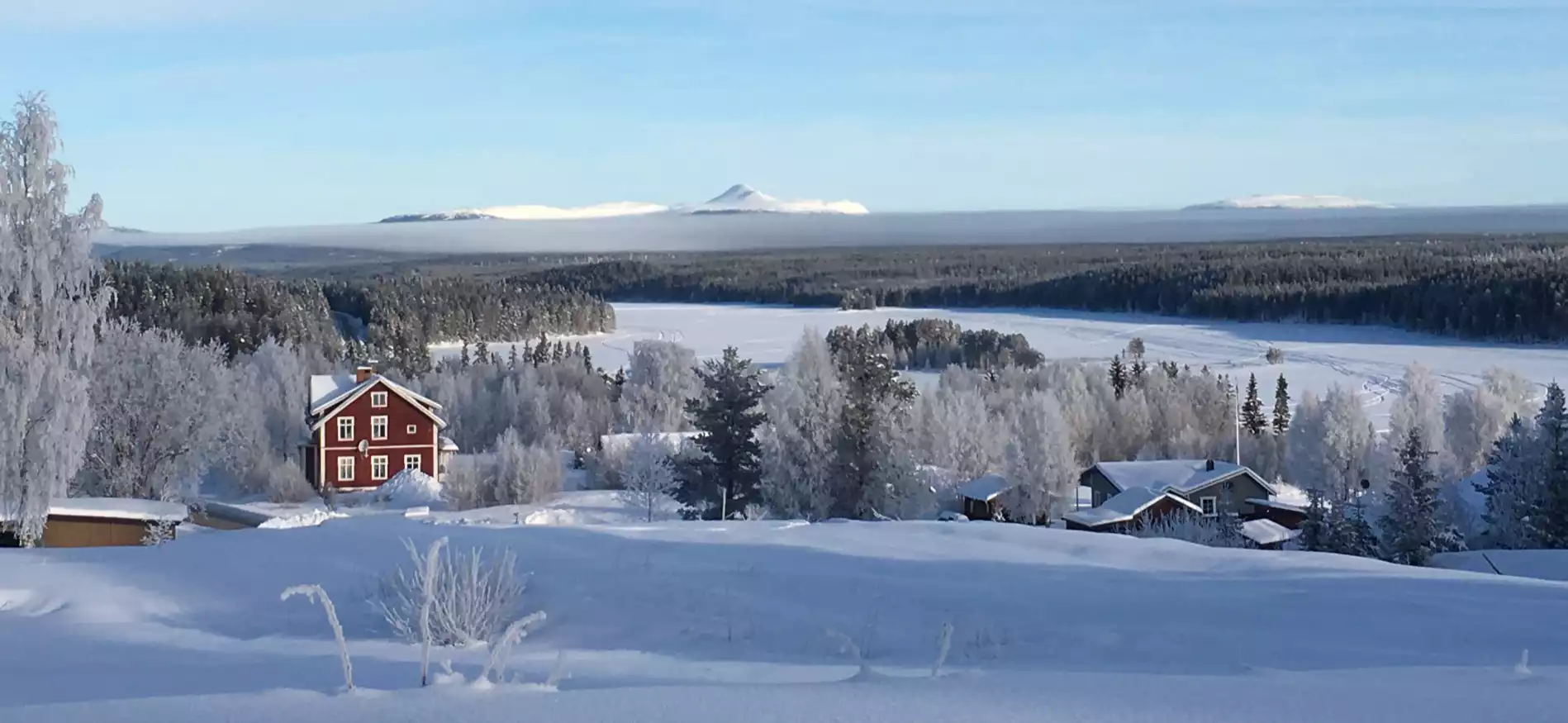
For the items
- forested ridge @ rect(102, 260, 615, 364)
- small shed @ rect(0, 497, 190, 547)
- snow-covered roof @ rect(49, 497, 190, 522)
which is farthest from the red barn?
small shed @ rect(0, 497, 190, 547)

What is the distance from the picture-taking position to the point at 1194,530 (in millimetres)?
26359

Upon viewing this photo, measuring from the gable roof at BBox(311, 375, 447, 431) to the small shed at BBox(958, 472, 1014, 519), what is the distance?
14.8m

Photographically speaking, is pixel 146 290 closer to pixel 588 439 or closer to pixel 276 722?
pixel 588 439

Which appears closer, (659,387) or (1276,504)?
(1276,504)

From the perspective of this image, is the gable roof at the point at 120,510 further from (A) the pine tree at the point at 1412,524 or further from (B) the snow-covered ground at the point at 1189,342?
(B) the snow-covered ground at the point at 1189,342

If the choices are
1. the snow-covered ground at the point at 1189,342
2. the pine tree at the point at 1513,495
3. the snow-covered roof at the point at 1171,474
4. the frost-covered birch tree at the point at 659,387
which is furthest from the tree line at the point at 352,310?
the pine tree at the point at 1513,495

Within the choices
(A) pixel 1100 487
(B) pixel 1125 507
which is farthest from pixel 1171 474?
(B) pixel 1125 507

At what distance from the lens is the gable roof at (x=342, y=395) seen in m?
37.7

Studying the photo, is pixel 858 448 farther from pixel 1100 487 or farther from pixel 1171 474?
pixel 1171 474

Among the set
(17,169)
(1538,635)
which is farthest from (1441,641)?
(17,169)

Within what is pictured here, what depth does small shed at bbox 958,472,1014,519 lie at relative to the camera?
35.9 meters

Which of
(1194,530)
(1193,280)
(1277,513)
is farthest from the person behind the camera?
(1193,280)

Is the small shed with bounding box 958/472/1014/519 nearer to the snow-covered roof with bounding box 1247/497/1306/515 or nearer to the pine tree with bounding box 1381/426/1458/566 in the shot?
the snow-covered roof with bounding box 1247/497/1306/515

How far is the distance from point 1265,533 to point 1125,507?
3.94 metres
